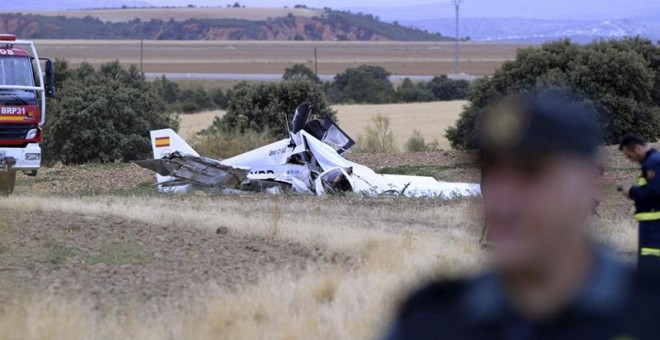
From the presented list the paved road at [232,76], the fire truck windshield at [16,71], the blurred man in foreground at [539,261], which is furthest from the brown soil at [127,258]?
the paved road at [232,76]

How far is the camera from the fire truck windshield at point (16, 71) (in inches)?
813

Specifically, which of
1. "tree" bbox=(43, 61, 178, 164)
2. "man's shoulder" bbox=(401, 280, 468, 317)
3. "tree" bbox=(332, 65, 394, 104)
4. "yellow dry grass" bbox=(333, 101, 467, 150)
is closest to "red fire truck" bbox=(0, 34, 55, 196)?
"tree" bbox=(43, 61, 178, 164)

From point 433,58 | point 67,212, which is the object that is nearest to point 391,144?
point 67,212

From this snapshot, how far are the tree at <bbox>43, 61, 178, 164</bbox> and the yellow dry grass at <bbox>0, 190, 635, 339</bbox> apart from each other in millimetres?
15947

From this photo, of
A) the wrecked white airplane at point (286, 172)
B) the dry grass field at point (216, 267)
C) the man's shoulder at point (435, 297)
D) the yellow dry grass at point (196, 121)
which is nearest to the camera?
the man's shoulder at point (435, 297)

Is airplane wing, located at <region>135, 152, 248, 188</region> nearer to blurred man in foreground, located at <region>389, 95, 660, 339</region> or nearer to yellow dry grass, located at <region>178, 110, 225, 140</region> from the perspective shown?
blurred man in foreground, located at <region>389, 95, 660, 339</region>

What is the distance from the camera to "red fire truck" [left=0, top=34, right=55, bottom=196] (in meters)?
20.5

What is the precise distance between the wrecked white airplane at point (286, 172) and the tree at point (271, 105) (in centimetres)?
1278

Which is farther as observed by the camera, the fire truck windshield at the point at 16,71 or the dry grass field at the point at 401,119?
the dry grass field at the point at 401,119

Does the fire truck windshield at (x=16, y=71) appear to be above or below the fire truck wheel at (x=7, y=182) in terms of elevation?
above

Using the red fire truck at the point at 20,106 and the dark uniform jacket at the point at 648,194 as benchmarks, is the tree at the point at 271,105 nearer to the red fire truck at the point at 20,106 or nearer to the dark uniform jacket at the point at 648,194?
the red fire truck at the point at 20,106

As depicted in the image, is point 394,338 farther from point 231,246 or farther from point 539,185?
point 231,246

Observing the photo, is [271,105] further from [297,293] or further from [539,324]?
[539,324]

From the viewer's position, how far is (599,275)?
2.22 meters
